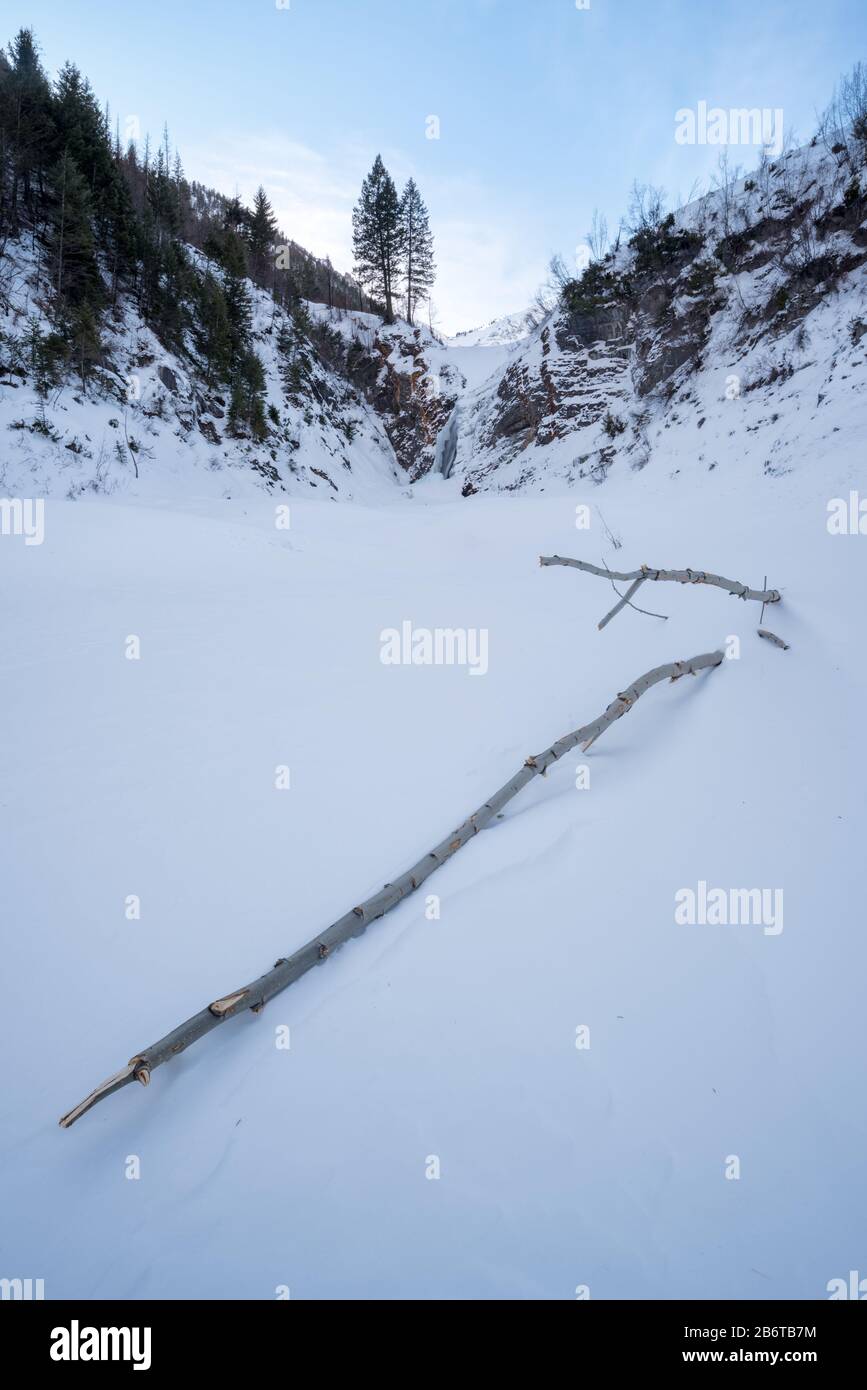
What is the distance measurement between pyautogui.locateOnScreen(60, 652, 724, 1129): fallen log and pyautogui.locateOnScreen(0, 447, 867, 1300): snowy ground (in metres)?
0.10

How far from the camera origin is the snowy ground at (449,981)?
4.90 ft

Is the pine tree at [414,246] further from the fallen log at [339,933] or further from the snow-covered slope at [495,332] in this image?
the fallen log at [339,933]

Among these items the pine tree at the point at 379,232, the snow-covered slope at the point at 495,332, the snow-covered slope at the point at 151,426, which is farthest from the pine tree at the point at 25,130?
the snow-covered slope at the point at 495,332

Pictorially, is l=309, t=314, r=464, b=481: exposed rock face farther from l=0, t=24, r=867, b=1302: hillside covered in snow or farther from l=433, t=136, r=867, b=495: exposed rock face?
l=0, t=24, r=867, b=1302: hillside covered in snow

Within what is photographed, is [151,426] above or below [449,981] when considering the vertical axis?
above

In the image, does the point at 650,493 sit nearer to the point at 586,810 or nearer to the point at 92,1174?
the point at 586,810

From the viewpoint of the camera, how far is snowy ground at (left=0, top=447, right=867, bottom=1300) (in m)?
1.49

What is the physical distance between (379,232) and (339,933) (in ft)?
144

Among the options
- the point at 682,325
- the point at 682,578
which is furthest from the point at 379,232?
the point at 682,578

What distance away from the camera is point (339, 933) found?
7.96ft

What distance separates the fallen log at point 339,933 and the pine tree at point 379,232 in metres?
38.3

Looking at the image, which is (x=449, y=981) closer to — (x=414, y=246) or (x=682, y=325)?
(x=682, y=325)

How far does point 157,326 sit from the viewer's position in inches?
703
